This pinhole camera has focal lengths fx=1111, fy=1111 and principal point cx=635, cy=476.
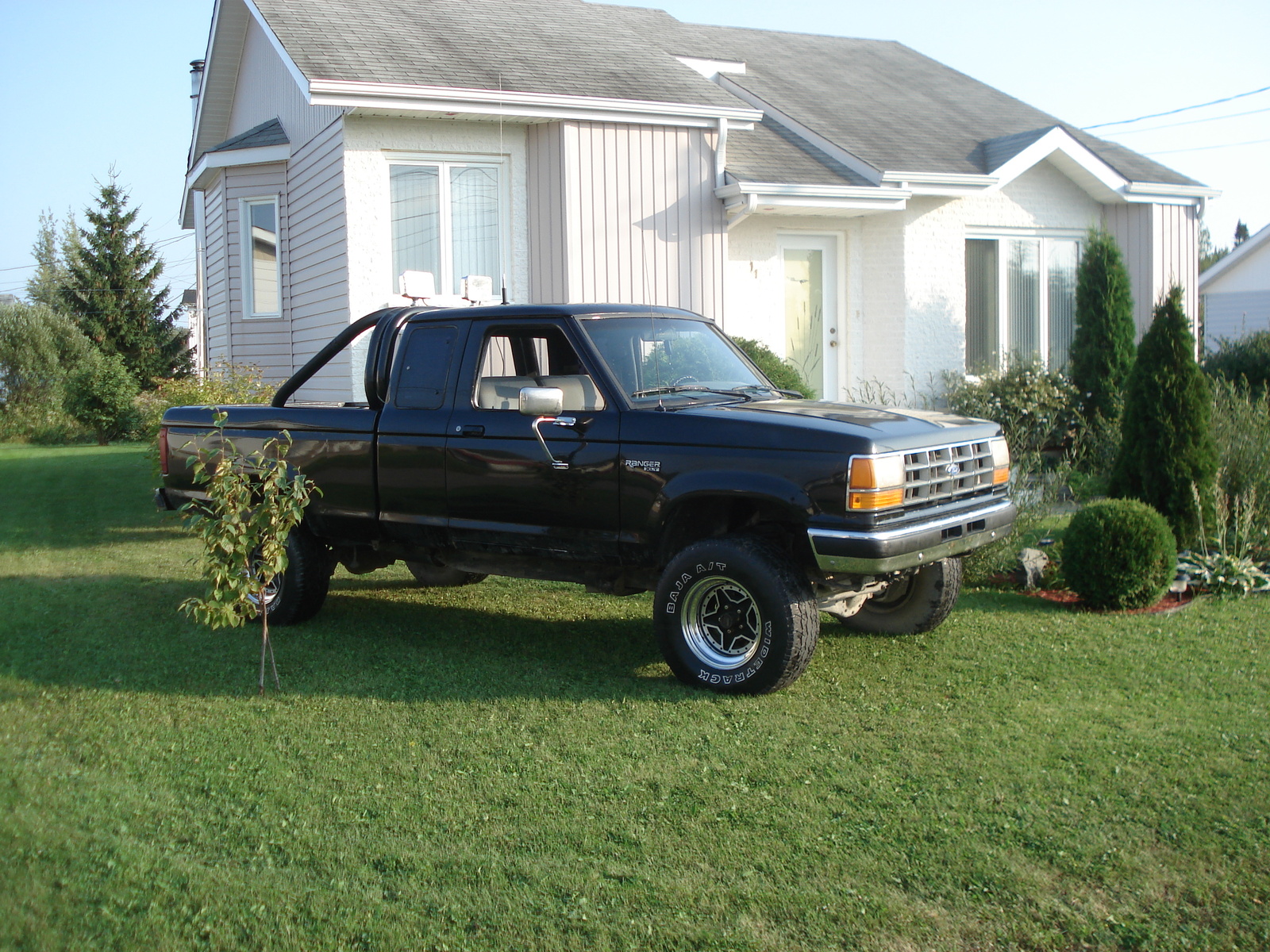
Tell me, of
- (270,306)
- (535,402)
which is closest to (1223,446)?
(535,402)

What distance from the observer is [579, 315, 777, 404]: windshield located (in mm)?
6109

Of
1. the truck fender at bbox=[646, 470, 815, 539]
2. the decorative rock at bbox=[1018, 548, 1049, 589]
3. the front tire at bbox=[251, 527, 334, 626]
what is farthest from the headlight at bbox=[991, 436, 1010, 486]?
the front tire at bbox=[251, 527, 334, 626]

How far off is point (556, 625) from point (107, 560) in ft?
15.9

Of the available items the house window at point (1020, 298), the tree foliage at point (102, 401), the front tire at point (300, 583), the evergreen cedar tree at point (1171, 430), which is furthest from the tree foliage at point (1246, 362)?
the tree foliage at point (102, 401)

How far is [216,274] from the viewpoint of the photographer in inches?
642

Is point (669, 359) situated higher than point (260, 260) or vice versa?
point (260, 260)

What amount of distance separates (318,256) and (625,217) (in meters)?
3.52

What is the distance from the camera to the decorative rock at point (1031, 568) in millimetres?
8148

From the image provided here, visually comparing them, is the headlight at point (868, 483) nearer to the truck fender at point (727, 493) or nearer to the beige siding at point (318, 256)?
the truck fender at point (727, 493)

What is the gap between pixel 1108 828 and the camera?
13.0 feet

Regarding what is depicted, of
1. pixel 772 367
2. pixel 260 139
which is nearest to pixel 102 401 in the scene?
pixel 260 139

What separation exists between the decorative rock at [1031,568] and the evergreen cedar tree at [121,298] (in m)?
31.8

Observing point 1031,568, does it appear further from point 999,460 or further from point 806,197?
point 806,197

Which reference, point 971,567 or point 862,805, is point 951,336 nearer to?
point 971,567
